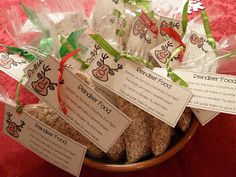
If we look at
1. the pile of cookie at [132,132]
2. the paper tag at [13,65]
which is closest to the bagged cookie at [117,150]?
the pile of cookie at [132,132]

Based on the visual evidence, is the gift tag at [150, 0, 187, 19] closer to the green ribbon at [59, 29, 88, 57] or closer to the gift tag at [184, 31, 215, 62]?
the gift tag at [184, 31, 215, 62]

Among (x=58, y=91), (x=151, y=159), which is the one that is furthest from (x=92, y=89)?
(x=151, y=159)

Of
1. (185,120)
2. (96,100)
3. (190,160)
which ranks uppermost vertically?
(96,100)

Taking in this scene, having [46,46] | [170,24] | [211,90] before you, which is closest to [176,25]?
[170,24]

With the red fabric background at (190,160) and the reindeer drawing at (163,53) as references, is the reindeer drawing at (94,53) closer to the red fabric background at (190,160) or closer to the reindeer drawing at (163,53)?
the reindeer drawing at (163,53)

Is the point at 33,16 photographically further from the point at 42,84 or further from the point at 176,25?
the point at 176,25

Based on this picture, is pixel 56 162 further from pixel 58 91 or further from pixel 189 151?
pixel 189 151

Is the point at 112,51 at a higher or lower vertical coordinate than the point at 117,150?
higher
